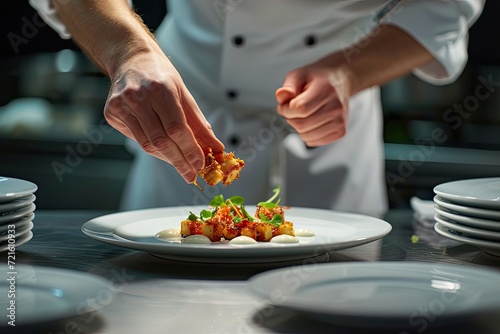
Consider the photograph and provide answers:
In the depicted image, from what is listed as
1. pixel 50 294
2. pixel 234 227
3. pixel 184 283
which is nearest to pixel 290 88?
pixel 234 227

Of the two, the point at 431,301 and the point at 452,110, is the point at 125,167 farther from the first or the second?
the point at 431,301

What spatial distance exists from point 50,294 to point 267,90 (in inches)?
45.1

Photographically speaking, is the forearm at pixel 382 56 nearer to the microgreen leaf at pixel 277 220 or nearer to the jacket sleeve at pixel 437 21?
the jacket sleeve at pixel 437 21

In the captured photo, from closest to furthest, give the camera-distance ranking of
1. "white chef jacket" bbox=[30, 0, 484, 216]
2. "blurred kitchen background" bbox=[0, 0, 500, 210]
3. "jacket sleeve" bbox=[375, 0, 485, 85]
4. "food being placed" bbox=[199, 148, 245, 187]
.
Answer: "food being placed" bbox=[199, 148, 245, 187]
"jacket sleeve" bbox=[375, 0, 485, 85]
"white chef jacket" bbox=[30, 0, 484, 216]
"blurred kitchen background" bbox=[0, 0, 500, 210]

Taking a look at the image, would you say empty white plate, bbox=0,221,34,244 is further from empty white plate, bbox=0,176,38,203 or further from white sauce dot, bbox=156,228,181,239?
white sauce dot, bbox=156,228,181,239

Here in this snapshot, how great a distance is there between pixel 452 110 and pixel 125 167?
5.37 ft

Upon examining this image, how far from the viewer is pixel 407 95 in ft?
11.8

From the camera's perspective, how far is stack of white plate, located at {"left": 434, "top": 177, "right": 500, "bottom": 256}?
1.02 metres

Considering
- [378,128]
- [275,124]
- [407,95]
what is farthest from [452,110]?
[275,124]

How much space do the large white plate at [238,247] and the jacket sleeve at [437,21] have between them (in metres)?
0.50

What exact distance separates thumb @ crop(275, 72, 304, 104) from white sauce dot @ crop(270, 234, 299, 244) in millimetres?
403

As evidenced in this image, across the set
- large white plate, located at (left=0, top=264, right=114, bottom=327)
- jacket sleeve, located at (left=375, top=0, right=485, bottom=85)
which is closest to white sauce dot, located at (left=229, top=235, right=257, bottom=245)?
large white plate, located at (left=0, top=264, right=114, bottom=327)

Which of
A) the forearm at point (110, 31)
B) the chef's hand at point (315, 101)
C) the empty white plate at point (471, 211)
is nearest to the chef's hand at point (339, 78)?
the chef's hand at point (315, 101)

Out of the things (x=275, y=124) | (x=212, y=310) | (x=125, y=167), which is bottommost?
(x=125, y=167)
